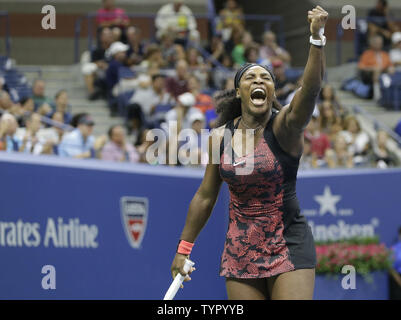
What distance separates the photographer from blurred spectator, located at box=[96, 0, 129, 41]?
13.4 m

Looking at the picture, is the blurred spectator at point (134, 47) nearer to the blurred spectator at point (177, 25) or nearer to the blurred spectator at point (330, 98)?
the blurred spectator at point (177, 25)

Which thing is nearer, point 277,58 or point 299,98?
point 299,98

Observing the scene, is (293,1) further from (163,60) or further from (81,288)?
(81,288)

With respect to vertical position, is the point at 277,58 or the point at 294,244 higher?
the point at 277,58

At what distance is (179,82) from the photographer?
40.5ft

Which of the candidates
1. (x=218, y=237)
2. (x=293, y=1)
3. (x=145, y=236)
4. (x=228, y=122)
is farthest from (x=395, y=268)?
(x=293, y=1)

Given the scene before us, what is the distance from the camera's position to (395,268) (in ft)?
31.3

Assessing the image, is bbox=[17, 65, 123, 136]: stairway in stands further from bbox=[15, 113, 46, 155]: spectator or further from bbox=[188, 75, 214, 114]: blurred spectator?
bbox=[15, 113, 46, 155]: spectator

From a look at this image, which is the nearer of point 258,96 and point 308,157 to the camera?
point 258,96

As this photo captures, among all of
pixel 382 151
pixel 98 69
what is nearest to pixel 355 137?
pixel 382 151

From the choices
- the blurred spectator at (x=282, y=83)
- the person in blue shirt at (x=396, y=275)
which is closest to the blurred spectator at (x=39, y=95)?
the blurred spectator at (x=282, y=83)

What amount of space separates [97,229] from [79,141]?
2.09m

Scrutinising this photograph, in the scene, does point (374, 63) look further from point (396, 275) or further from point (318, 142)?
point (396, 275)
